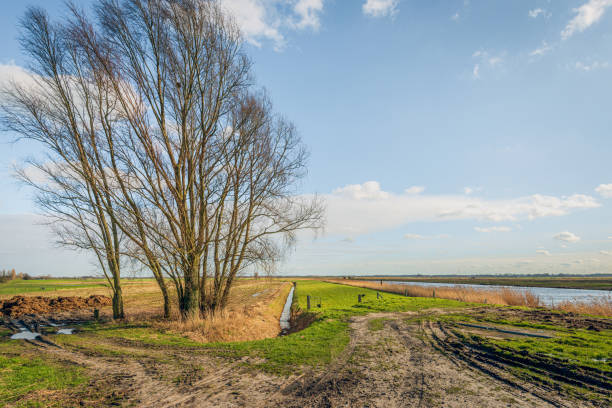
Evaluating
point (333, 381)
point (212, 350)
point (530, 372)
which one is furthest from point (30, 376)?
point (530, 372)

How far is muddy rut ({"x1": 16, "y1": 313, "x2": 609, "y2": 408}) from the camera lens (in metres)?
5.30

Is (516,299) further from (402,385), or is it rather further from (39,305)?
(39,305)

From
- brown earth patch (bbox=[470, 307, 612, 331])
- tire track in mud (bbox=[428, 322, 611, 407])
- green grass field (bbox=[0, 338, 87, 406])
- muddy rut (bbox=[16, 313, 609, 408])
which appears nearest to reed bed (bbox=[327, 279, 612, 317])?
brown earth patch (bbox=[470, 307, 612, 331])

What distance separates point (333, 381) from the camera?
631 centimetres

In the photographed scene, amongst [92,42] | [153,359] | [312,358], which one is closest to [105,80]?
[92,42]

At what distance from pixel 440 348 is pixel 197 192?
39.3 ft

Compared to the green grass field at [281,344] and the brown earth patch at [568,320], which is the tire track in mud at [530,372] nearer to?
the green grass field at [281,344]

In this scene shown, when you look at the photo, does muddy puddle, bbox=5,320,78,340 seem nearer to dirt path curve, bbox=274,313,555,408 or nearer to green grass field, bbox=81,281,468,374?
green grass field, bbox=81,281,468,374

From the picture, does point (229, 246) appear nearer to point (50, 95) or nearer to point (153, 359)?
point (153, 359)

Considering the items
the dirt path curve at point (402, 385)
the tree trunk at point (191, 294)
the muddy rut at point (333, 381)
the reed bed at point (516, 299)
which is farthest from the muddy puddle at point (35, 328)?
the reed bed at point (516, 299)

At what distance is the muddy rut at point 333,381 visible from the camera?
17.4 feet

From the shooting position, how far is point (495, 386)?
5930mm

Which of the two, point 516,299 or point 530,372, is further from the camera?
point 516,299

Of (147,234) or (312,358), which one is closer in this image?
(312,358)
